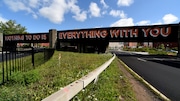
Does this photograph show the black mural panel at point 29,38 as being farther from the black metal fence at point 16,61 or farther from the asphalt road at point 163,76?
the asphalt road at point 163,76

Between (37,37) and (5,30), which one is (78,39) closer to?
(37,37)

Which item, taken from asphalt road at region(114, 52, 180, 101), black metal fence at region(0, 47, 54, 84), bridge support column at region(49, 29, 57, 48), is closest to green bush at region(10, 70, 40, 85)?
black metal fence at region(0, 47, 54, 84)

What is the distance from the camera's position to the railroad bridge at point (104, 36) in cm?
3678

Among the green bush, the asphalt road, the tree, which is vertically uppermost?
the tree

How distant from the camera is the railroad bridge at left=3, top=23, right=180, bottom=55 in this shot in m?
36.8

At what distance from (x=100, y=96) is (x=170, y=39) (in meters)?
34.7

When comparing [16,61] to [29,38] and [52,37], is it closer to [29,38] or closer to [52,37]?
[52,37]

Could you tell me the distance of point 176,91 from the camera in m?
7.96

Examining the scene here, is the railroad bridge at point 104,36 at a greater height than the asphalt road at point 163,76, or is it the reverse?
the railroad bridge at point 104,36

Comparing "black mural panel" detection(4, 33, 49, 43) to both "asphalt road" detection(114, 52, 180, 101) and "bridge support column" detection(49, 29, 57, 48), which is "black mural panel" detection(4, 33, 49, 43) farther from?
"asphalt road" detection(114, 52, 180, 101)

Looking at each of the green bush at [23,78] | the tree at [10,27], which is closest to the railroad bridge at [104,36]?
the green bush at [23,78]

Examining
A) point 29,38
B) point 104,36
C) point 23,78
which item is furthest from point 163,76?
point 29,38

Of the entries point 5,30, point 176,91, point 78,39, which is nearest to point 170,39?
point 78,39

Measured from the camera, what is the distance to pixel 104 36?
43125mm
